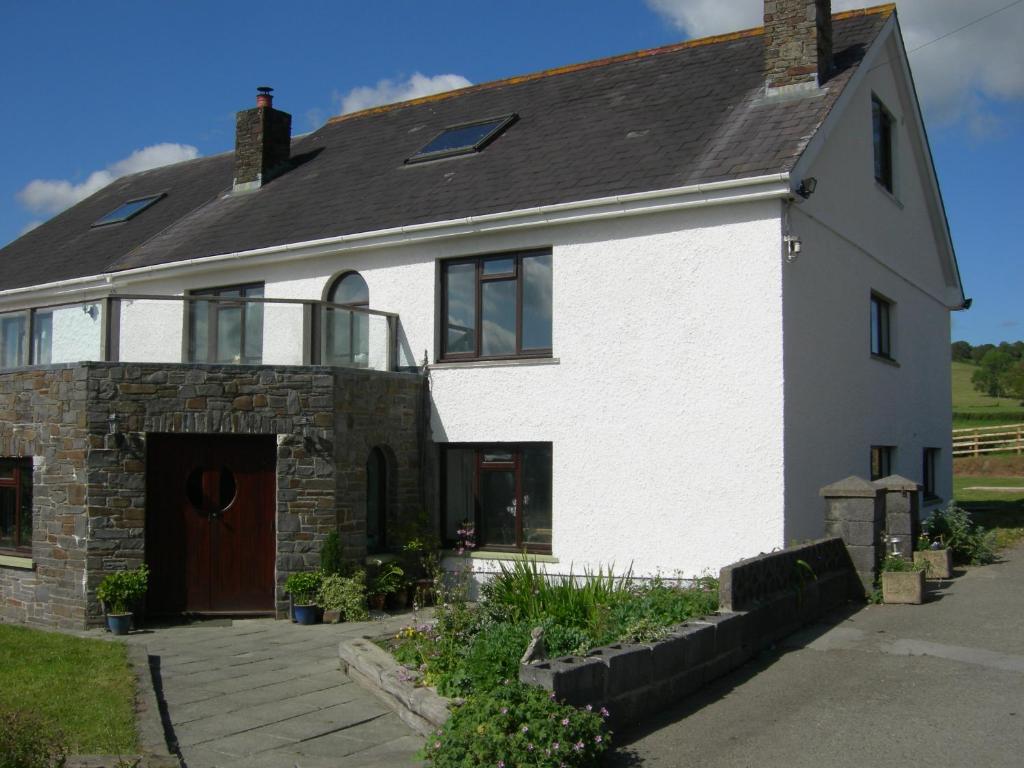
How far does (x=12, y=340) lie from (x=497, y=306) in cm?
634

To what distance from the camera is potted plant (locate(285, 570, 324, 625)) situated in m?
11.9

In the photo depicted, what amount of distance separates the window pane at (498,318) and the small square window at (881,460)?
578cm

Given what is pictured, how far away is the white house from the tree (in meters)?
63.0

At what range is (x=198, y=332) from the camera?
12.4m

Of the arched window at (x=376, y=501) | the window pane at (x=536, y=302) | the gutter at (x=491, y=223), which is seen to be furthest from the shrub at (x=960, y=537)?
the arched window at (x=376, y=501)

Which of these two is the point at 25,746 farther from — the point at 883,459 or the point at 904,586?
the point at 883,459

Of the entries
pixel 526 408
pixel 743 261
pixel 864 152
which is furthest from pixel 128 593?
pixel 864 152

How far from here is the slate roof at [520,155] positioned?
12.9 m

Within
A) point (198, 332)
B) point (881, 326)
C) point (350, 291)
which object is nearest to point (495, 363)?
point (350, 291)

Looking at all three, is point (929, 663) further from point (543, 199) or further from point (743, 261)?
point (543, 199)

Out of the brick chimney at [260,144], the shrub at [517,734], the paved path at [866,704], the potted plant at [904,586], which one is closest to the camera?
the shrub at [517,734]

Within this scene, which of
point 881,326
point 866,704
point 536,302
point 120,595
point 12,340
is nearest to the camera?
point 866,704

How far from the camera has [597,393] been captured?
41.8 feet

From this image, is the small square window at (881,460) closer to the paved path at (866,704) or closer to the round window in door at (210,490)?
the paved path at (866,704)
